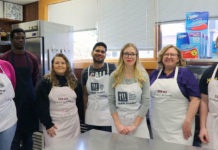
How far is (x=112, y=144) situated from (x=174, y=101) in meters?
0.64

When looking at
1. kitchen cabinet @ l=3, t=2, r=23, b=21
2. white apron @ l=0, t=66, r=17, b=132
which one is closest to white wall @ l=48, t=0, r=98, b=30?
kitchen cabinet @ l=3, t=2, r=23, b=21

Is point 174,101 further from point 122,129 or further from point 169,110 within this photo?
point 122,129

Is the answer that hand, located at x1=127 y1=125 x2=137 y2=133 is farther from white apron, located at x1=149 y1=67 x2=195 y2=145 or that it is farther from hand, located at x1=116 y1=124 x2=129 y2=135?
white apron, located at x1=149 y1=67 x2=195 y2=145

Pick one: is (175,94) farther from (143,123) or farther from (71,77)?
(71,77)

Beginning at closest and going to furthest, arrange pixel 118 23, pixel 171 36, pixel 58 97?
pixel 58 97, pixel 171 36, pixel 118 23

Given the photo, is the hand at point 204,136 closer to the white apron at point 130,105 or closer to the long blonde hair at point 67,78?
the white apron at point 130,105

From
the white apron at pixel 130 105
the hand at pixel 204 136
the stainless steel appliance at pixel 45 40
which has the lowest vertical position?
the hand at pixel 204 136

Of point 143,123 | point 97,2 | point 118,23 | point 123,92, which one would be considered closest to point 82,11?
point 97,2

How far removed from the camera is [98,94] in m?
1.99

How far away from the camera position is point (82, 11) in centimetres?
311

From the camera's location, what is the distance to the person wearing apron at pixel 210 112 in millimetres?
1454

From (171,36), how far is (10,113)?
176 centimetres

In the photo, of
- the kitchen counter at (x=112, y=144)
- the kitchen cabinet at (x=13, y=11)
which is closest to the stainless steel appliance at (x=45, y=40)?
the kitchen cabinet at (x=13, y=11)

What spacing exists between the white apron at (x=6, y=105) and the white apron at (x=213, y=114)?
1.31 metres
